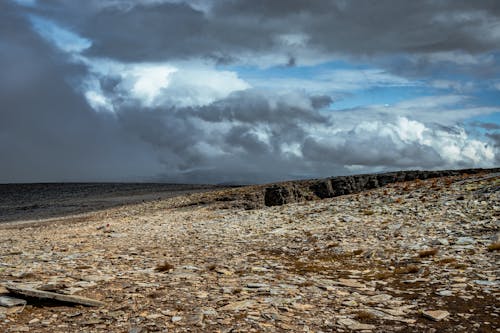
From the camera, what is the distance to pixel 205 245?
15438 millimetres

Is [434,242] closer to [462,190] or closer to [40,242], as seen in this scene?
[462,190]

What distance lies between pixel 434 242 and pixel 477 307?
584 cm

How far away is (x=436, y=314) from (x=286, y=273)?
13.2 feet

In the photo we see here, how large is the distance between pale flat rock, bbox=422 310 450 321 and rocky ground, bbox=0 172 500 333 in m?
0.02

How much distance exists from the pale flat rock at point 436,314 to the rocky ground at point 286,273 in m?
0.02

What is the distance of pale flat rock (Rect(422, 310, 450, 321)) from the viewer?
7.67m

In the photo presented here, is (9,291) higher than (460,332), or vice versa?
(9,291)

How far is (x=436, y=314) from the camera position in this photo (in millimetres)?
7812

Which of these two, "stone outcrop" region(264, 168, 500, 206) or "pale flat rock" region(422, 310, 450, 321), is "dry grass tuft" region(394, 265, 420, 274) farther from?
"stone outcrop" region(264, 168, 500, 206)

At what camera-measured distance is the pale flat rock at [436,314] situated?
25.2ft

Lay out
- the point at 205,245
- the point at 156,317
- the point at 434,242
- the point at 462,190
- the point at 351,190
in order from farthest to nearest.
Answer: the point at 351,190
the point at 462,190
the point at 205,245
the point at 434,242
the point at 156,317

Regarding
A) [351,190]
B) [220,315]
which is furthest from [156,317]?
[351,190]

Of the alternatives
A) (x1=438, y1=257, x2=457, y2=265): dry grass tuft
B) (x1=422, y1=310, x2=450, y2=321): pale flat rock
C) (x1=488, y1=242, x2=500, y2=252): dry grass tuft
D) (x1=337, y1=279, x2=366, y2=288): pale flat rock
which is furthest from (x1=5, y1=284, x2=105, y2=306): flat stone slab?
(x1=488, y1=242, x2=500, y2=252): dry grass tuft

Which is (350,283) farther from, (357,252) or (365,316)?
(357,252)
